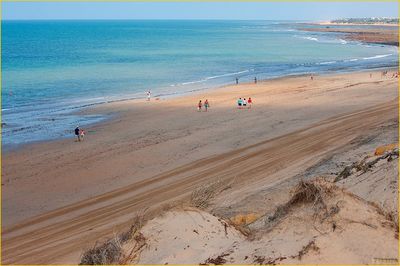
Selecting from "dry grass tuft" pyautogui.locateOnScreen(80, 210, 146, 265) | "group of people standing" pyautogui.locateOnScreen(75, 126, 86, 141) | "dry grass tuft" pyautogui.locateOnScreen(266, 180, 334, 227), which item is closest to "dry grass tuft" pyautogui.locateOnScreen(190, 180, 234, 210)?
"dry grass tuft" pyautogui.locateOnScreen(80, 210, 146, 265)

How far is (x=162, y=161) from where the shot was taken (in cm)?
1919

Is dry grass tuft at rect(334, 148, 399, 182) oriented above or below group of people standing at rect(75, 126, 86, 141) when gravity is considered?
above

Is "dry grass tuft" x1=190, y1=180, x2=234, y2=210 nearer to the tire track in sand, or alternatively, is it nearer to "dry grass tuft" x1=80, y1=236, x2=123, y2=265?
"dry grass tuft" x1=80, y1=236, x2=123, y2=265

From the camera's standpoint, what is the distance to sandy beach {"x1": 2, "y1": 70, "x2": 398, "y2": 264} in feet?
41.1

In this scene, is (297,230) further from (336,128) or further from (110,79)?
(110,79)

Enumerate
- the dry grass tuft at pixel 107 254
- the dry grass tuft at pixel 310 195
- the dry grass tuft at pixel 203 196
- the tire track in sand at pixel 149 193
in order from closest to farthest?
the dry grass tuft at pixel 310 195, the dry grass tuft at pixel 107 254, the dry grass tuft at pixel 203 196, the tire track in sand at pixel 149 193

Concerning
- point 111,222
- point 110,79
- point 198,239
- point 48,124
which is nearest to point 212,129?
point 48,124

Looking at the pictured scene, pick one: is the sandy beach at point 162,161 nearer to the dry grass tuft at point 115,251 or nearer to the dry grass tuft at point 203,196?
the dry grass tuft at point 115,251

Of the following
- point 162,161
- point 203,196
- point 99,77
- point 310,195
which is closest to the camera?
point 310,195

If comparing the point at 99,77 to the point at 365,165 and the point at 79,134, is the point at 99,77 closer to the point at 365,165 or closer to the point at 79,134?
the point at 79,134

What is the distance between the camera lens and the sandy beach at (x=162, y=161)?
1252 centimetres

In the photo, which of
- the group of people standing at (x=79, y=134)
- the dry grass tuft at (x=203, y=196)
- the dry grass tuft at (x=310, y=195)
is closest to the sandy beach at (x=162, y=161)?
the group of people standing at (x=79, y=134)

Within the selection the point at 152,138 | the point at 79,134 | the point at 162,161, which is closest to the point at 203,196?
the point at 162,161

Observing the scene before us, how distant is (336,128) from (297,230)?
1774cm
